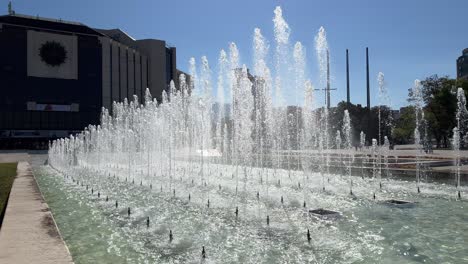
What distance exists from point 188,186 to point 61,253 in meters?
10.7

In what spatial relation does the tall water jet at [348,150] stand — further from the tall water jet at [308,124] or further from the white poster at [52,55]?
the white poster at [52,55]

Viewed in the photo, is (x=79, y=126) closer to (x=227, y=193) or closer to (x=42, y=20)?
(x=42, y=20)

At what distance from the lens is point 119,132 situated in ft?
139

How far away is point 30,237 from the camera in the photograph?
6.82 m

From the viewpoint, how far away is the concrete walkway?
5703mm

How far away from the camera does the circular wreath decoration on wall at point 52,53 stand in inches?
2985

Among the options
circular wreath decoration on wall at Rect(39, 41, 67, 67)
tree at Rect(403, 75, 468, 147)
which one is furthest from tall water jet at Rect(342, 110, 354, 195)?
circular wreath decoration on wall at Rect(39, 41, 67, 67)

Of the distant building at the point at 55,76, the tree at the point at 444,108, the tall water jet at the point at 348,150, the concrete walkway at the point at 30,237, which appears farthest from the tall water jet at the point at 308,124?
the distant building at the point at 55,76

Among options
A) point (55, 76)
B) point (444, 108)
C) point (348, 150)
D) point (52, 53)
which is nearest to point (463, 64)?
point (444, 108)

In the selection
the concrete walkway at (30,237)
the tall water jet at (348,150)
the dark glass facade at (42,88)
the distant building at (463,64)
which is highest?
the distant building at (463,64)

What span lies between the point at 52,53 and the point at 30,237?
251 feet

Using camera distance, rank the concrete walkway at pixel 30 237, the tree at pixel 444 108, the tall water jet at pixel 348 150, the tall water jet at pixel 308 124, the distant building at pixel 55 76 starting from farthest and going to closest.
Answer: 1. the distant building at pixel 55 76
2. the tree at pixel 444 108
3. the tall water jet at pixel 308 124
4. the tall water jet at pixel 348 150
5. the concrete walkway at pixel 30 237

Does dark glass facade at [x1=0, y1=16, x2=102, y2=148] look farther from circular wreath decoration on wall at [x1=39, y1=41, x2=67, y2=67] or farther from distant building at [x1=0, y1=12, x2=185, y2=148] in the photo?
circular wreath decoration on wall at [x1=39, y1=41, x2=67, y2=67]

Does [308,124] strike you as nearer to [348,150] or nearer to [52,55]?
[348,150]
